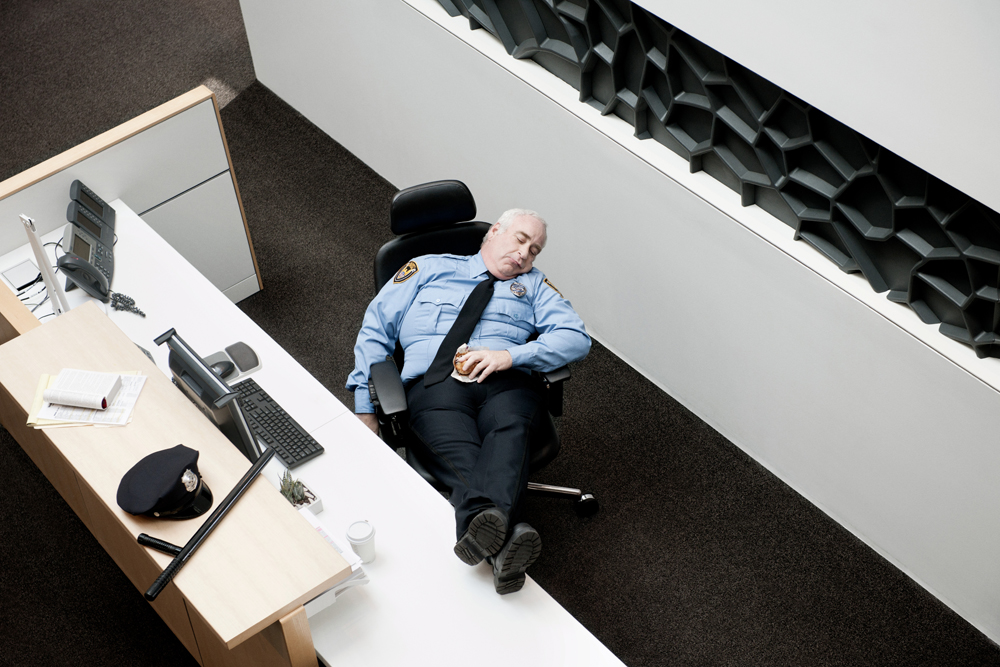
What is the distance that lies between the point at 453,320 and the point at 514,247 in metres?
0.31

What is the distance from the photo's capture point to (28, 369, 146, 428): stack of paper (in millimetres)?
2346

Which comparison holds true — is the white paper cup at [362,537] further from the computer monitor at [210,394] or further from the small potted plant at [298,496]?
the computer monitor at [210,394]

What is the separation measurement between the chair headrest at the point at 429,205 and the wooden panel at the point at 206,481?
915 mm

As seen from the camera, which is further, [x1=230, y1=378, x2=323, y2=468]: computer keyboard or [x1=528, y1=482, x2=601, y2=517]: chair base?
[x1=528, y1=482, x2=601, y2=517]: chair base

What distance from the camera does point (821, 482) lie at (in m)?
3.31

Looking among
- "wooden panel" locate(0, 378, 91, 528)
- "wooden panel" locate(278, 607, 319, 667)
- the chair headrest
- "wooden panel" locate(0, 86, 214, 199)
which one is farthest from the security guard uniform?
"wooden panel" locate(0, 86, 214, 199)

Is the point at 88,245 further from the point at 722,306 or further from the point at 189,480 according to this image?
the point at 722,306

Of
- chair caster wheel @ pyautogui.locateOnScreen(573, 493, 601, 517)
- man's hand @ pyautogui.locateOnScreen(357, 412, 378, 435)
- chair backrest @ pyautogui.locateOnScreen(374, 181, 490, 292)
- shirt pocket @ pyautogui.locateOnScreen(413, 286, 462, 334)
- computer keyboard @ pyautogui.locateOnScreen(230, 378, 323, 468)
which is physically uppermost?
chair backrest @ pyautogui.locateOnScreen(374, 181, 490, 292)

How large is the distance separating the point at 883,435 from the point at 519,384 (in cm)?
119

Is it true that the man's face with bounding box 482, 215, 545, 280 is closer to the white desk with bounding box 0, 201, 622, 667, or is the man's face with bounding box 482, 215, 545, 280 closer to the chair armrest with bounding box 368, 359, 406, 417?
the chair armrest with bounding box 368, 359, 406, 417

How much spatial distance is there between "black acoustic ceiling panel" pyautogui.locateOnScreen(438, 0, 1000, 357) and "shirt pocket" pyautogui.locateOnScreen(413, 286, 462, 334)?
0.91 m

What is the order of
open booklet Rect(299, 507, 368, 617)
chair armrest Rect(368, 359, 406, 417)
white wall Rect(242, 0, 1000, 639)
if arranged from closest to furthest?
open booklet Rect(299, 507, 368, 617) < chair armrest Rect(368, 359, 406, 417) < white wall Rect(242, 0, 1000, 639)

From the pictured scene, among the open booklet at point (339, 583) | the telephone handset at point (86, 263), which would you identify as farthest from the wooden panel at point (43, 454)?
the open booklet at point (339, 583)

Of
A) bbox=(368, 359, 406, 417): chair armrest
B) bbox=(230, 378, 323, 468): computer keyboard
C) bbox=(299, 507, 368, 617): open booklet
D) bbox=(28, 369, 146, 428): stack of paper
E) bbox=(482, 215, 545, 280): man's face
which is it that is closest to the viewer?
bbox=(299, 507, 368, 617): open booklet
